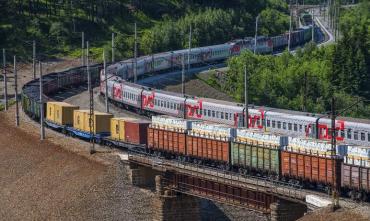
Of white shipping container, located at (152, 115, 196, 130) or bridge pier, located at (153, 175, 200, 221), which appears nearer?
bridge pier, located at (153, 175, 200, 221)

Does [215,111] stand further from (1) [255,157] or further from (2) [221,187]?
(2) [221,187]

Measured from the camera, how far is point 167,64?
5477 inches

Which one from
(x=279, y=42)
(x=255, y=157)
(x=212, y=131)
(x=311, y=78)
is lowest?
(x=279, y=42)

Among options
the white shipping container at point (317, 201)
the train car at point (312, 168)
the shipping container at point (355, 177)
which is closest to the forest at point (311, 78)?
the train car at point (312, 168)

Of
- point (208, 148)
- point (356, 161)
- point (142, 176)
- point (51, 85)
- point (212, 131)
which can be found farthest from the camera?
point (51, 85)

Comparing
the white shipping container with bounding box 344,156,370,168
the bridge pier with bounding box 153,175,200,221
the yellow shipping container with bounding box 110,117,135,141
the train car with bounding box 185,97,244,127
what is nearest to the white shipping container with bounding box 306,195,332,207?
the white shipping container with bounding box 344,156,370,168

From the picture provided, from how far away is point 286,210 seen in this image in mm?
56969

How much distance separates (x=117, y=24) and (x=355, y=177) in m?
115

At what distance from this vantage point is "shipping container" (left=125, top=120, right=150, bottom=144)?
76688 mm

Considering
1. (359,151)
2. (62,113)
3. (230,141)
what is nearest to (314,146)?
(359,151)

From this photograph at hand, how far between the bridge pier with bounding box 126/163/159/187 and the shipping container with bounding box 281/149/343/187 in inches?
438

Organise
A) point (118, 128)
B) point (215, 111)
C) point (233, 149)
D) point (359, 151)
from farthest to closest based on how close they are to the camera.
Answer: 1. point (215, 111)
2. point (118, 128)
3. point (233, 149)
4. point (359, 151)

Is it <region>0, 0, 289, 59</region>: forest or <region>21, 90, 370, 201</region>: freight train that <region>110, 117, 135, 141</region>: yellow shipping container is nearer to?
<region>21, 90, 370, 201</region>: freight train

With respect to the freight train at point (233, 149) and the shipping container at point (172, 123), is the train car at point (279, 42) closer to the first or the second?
the freight train at point (233, 149)
